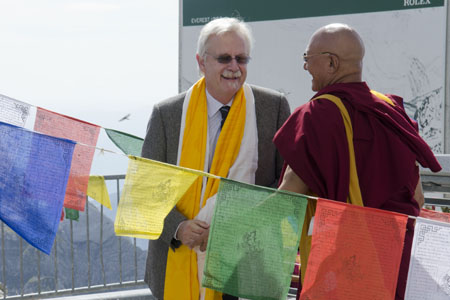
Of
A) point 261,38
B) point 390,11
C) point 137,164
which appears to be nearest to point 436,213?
point 137,164

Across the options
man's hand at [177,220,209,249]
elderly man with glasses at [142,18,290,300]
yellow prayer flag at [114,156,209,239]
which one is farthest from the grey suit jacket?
yellow prayer flag at [114,156,209,239]

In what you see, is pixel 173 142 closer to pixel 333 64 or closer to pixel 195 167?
pixel 195 167

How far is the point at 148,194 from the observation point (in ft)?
9.69

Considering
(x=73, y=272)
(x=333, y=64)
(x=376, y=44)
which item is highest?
(x=376, y=44)

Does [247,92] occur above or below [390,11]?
below

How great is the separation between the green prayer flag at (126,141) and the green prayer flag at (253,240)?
1768 millimetres

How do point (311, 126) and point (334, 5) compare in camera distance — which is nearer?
point (311, 126)

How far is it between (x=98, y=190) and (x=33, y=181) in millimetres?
357

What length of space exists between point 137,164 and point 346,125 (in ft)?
2.91

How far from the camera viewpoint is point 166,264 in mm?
3477

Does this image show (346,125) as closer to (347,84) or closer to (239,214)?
(347,84)

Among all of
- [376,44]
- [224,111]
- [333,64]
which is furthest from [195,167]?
[376,44]

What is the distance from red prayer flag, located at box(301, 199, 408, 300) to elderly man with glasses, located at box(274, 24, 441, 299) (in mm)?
87

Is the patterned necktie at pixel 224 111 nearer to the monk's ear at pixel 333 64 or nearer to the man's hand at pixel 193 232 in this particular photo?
the man's hand at pixel 193 232
